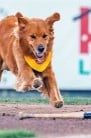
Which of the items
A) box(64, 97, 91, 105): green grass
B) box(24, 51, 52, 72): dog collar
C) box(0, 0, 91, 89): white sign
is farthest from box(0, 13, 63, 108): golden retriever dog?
box(0, 0, 91, 89): white sign

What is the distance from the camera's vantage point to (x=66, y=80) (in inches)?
520

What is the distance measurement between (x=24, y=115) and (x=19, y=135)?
1.98 meters

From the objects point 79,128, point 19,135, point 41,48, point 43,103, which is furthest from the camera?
point 43,103

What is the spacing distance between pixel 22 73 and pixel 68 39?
451cm

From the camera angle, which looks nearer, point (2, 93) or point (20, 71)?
point (20, 71)

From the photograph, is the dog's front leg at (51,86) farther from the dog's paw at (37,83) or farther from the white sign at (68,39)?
the white sign at (68,39)

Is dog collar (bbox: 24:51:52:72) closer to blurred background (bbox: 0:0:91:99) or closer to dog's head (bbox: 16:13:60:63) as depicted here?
dog's head (bbox: 16:13:60:63)

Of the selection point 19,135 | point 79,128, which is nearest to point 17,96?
point 79,128

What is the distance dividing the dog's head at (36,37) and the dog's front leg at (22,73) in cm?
12

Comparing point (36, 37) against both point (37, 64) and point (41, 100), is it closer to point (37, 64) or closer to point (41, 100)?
point (37, 64)

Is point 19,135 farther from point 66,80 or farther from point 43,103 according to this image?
point 66,80

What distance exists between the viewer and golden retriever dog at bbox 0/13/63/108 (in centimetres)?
872

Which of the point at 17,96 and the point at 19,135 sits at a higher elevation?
the point at 19,135

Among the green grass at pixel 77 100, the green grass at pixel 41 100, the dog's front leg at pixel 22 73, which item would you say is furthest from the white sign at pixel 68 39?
the dog's front leg at pixel 22 73
